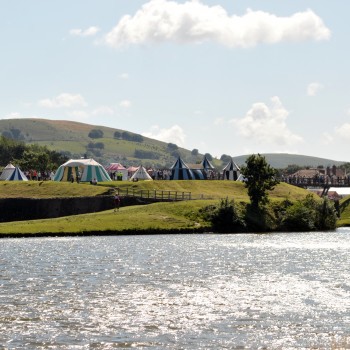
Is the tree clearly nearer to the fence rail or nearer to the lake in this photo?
the fence rail

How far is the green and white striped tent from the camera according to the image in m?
138

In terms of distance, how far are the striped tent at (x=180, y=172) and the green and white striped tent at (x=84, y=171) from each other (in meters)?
14.2

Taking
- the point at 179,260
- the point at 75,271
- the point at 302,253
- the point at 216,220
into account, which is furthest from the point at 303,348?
the point at 216,220

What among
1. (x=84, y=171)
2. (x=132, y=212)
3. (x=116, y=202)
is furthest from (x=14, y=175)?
(x=132, y=212)

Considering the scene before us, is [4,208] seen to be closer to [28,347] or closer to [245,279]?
[245,279]

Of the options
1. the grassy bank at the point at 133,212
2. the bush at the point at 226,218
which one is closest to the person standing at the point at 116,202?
the grassy bank at the point at 133,212

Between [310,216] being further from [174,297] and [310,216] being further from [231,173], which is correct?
[174,297]

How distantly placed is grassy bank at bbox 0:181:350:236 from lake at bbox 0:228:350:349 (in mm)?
16870

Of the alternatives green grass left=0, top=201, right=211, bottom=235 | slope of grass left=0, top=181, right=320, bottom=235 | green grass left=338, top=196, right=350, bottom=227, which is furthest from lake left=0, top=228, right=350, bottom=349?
green grass left=338, top=196, right=350, bottom=227

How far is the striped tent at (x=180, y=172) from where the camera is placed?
489 feet

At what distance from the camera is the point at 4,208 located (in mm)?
116062

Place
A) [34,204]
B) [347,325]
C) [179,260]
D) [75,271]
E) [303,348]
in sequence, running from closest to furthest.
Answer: [303,348] < [347,325] < [75,271] < [179,260] < [34,204]

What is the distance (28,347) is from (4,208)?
285 ft

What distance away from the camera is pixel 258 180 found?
10538 centimetres
